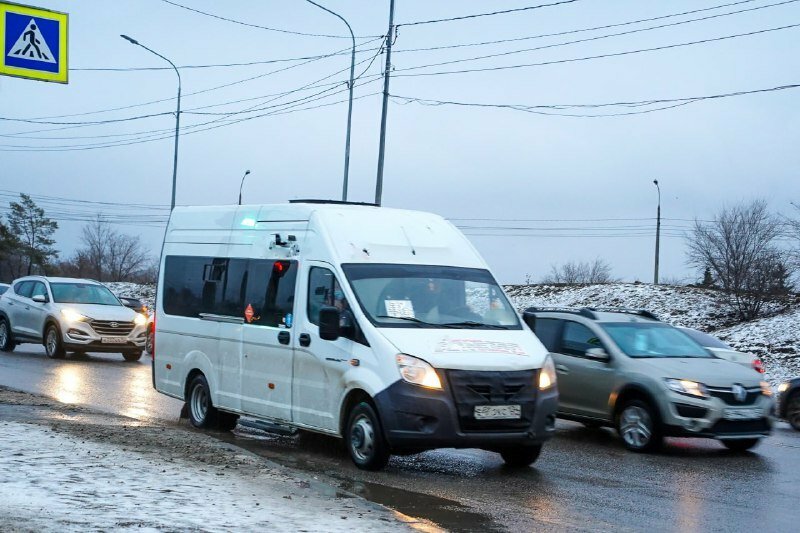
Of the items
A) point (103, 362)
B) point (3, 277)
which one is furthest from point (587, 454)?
point (3, 277)

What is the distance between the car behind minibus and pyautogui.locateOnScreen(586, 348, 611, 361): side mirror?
274cm

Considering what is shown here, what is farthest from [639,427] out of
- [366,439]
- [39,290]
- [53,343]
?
[39,290]

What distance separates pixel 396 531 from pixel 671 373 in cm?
641

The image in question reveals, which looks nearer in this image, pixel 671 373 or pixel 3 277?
pixel 671 373

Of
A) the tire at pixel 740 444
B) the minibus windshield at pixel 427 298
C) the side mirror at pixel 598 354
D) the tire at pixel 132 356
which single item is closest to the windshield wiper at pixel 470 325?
the minibus windshield at pixel 427 298

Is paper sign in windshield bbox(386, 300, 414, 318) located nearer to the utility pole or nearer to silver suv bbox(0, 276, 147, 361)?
silver suv bbox(0, 276, 147, 361)

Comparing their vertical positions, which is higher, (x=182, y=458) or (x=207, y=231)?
(x=207, y=231)

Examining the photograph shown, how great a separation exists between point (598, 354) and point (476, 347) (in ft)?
12.9

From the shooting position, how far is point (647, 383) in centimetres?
1262

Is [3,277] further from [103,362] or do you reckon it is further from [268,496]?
[268,496]

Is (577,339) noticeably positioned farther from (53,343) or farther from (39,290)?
(39,290)

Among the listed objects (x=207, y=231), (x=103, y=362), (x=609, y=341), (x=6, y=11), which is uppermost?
(x=6, y=11)

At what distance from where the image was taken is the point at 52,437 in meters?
10.4

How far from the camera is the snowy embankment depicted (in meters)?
29.6
